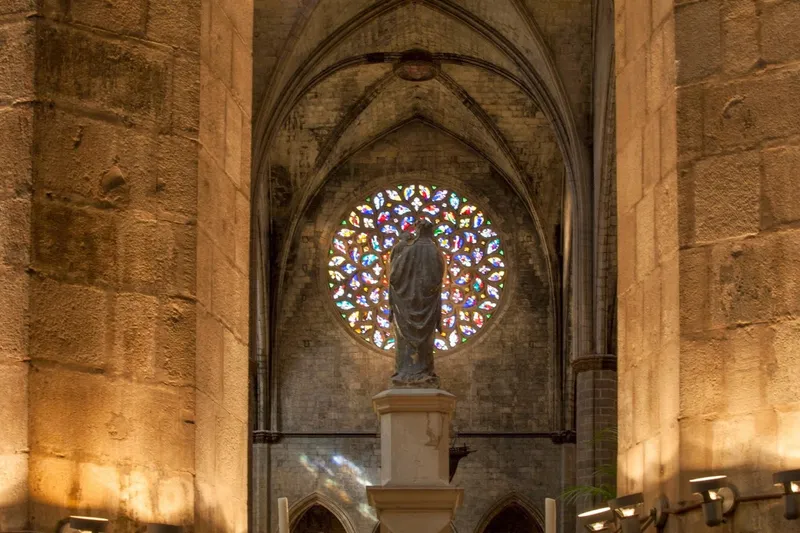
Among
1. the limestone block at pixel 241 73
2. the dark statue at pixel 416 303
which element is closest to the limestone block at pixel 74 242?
the limestone block at pixel 241 73

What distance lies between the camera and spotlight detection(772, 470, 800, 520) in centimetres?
440

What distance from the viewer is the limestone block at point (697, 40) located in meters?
5.05

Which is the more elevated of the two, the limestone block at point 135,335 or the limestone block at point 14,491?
the limestone block at point 135,335

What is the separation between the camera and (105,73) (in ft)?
15.7

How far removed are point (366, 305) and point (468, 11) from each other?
695 cm

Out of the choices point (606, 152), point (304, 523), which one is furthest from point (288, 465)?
point (606, 152)

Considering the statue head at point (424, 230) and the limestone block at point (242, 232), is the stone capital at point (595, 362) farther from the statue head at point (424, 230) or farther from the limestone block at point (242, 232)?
the limestone block at point (242, 232)

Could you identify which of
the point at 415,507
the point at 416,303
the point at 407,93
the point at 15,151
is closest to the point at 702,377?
the point at 15,151

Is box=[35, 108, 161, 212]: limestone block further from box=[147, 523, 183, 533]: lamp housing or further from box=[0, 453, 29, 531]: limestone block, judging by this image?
box=[147, 523, 183, 533]: lamp housing

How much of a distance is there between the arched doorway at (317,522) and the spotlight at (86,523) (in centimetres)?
2239

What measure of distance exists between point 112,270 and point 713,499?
1.93 meters

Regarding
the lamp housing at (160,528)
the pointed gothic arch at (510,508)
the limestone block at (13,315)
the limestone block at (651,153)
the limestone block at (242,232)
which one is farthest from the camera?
the pointed gothic arch at (510,508)

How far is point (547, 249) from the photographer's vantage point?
2631 centimetres

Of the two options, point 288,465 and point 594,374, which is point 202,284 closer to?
point 594,374
